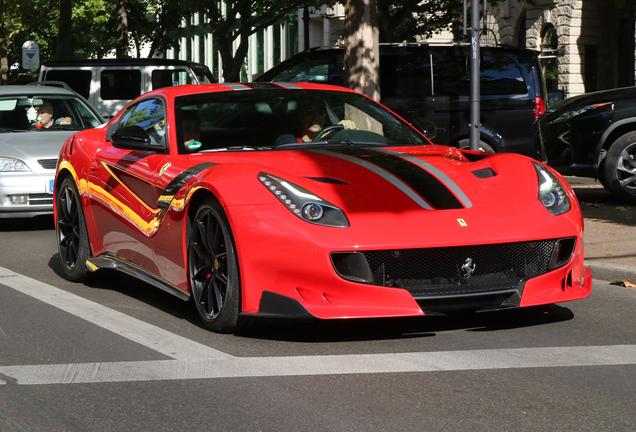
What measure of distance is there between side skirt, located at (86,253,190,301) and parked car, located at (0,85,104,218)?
366 centimetres

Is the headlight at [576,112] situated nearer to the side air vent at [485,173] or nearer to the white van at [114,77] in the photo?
the side air vent at [485,173]

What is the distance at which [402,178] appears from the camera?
532cm

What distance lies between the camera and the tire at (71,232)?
7.14m

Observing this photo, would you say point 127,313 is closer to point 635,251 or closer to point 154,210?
point 154,210

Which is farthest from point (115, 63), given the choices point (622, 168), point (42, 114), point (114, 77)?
point (622, 168)

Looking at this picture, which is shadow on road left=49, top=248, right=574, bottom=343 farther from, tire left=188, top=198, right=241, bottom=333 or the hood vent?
the hood vent

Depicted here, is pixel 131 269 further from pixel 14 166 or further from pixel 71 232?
pixel 14 166

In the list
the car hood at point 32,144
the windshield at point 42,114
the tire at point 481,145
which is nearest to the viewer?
the car hood at point 32,144

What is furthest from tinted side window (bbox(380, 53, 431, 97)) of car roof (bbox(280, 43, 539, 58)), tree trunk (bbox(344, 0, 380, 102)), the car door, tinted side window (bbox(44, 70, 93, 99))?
the car door

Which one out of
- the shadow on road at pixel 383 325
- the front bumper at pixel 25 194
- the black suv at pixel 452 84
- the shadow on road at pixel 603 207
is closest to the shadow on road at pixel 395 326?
the shadow on road at pixel 383 325

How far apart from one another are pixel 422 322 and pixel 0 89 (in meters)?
8.00

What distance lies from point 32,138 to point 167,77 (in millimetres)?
7591

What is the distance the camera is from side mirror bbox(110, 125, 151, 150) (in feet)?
19.6

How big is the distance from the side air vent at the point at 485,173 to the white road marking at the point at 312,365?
110cm
